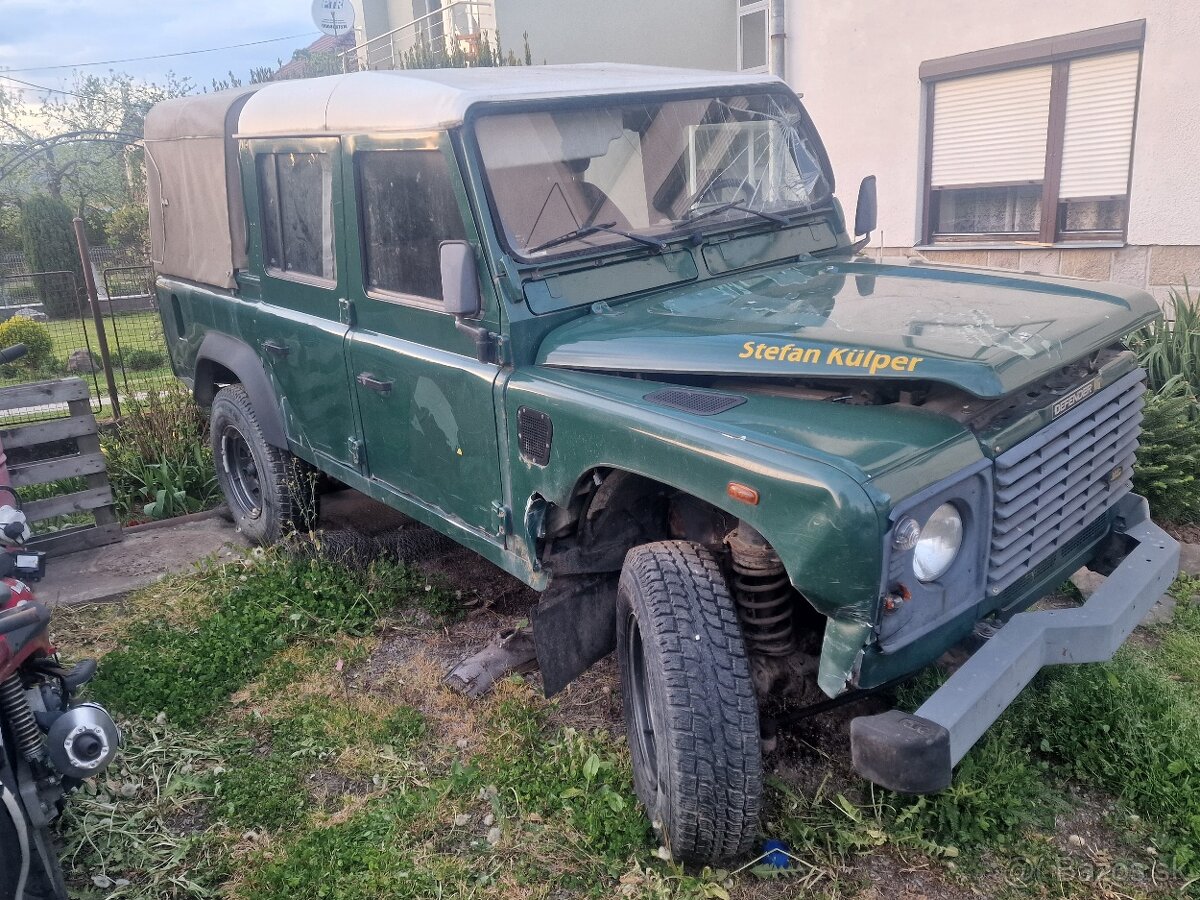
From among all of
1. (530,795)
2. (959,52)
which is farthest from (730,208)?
(959,52)

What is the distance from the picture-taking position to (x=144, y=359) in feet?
34.9

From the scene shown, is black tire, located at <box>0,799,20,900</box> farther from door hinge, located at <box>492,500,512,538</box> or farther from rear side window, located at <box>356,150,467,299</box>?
rear side window, located at <box>356,150,467,299</box>

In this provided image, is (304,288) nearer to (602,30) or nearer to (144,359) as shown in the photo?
(144,359)

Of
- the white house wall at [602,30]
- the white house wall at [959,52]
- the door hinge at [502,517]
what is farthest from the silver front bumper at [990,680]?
the white house wall at [602,30]

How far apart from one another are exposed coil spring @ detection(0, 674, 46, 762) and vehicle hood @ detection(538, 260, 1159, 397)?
1.68 meters

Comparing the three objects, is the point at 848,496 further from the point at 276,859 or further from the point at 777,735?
the point at 276,859

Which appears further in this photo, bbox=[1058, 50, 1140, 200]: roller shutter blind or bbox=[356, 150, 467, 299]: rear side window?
bbox=[1058, 50, 1140, 200]: roller shutter blind

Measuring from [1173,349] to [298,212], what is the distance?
4452 mm

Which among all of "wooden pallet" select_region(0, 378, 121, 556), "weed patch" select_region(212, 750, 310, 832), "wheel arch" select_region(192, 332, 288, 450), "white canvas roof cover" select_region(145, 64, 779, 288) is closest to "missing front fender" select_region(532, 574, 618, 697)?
"weed patch" select_region(212, 750, 310, 832)

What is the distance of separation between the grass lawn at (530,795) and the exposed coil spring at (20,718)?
1.65 feet

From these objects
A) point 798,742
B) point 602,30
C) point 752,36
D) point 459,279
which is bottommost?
point 798,742

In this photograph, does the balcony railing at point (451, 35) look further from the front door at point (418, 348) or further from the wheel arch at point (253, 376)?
the front door at point (418, 348)

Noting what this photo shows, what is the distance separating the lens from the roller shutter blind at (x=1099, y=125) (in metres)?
6.43

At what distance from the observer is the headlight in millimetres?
2246
